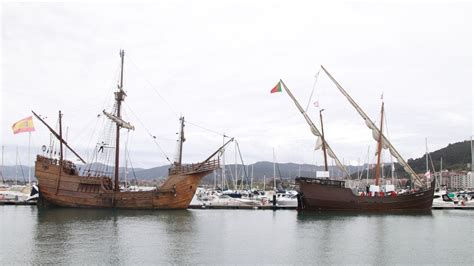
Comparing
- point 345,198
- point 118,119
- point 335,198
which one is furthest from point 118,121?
point 345,198

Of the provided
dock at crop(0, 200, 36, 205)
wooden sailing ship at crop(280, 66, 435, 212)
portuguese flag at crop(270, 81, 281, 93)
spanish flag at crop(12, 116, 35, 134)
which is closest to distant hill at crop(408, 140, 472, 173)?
wooden sailing ship at crop(280, 66, 435, 212)

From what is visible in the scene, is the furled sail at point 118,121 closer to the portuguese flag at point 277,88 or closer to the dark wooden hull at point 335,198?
the portuguese flag at point 277,88

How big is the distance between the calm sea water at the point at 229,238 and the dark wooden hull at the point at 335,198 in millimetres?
4107

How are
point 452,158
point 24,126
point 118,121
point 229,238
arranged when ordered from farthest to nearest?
point 452,158 < point 118,121 < point 24,126 < point 229,238

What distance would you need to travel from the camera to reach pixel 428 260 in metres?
21.0

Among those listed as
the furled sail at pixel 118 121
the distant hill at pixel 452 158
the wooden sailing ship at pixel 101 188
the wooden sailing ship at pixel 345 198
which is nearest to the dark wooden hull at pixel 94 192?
the wooden sailing ship at pixel 101 188

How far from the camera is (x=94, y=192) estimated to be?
142 feet

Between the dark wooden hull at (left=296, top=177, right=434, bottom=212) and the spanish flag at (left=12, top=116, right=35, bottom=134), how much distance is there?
83.2 ft

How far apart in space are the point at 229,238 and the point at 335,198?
67.1ft

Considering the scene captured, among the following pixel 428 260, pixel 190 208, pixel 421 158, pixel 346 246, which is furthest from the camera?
pixel 421 158

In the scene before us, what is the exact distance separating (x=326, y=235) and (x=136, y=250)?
39.7 feet

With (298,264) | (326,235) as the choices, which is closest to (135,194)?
(326,235)

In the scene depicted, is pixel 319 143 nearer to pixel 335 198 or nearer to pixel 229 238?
pixel 335 198

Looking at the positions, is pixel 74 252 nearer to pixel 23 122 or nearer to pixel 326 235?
pixel 326 235
